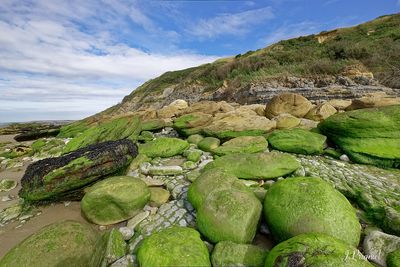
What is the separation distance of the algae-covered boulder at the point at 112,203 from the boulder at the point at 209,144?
287 centimetres

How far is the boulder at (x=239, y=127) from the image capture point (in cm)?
776

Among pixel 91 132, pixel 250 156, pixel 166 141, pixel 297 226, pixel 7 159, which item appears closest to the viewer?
pixel 297 226

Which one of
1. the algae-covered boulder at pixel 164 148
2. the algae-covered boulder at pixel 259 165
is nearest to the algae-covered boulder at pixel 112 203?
the algae-covered boulder at pixel 259 165

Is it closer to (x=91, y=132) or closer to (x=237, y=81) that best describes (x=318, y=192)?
(x=91, y=132)

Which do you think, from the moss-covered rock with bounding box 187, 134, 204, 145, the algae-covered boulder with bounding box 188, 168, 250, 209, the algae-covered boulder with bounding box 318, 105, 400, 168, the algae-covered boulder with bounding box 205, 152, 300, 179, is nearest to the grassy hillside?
the moss-covered rock with bounding box 187, 134, 204, 145

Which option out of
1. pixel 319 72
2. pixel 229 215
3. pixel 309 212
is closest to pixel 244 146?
pixel 229 215

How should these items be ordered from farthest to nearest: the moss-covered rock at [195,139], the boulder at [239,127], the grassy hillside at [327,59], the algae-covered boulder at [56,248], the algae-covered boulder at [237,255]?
the grassy hillside at [327,59] < the moss-covered rock at [195,139] < the boulder at [239,127] < the algae-covered boulder at [56,248] < the algae-covered boulder at [237,255]

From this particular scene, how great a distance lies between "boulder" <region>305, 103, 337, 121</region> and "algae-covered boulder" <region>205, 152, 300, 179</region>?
439 centimetres

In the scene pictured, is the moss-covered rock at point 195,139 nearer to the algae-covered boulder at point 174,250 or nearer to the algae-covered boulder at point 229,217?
the algae-covered boulder at point 229,217

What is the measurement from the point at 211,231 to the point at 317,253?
1370mm

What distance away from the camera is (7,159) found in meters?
10.2

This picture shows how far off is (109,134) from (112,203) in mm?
5258

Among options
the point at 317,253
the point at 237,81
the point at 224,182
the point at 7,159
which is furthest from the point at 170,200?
the point at 237,81

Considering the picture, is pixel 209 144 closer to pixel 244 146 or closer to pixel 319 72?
pixel 244 146
